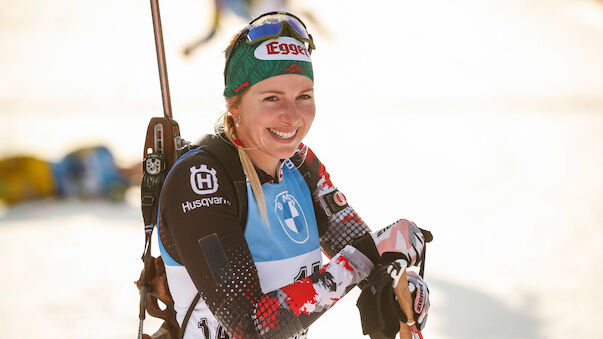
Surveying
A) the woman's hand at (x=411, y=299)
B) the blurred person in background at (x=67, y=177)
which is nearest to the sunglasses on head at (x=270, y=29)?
the woman's hand at (x=411, y=299)

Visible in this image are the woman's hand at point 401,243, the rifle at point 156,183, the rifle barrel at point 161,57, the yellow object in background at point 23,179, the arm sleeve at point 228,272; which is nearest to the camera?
the arm sleeve at point 228,272

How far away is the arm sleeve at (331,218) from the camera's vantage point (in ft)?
7.74

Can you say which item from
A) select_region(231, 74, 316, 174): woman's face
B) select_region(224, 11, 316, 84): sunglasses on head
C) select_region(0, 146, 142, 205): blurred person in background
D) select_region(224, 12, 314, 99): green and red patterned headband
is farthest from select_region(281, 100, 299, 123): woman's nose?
select_region(0, 146, 142, 205): blurred person in background

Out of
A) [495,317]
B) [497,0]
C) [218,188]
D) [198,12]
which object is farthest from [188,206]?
[497,0]

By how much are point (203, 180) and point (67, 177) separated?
5403 mm

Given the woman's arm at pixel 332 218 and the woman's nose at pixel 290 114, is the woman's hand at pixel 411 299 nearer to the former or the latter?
the woman's arm at pixel 332 218

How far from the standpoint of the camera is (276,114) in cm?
202

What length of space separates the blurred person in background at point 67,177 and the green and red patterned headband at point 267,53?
16.2ft

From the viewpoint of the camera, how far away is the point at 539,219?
19.9 ft

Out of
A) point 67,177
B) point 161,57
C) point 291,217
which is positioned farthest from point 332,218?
point 67,177

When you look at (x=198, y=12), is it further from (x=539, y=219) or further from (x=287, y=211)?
(x=287, y=211)

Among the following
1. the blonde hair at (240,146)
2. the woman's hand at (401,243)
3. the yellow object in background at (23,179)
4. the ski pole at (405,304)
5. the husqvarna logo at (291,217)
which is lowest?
the ski pole at (405,304)

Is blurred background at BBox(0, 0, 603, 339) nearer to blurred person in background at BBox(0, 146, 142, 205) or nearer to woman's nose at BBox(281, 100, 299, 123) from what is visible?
blurred person in background at BBox(0, 146, 142, 205)

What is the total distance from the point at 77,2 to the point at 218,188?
18.1 m
